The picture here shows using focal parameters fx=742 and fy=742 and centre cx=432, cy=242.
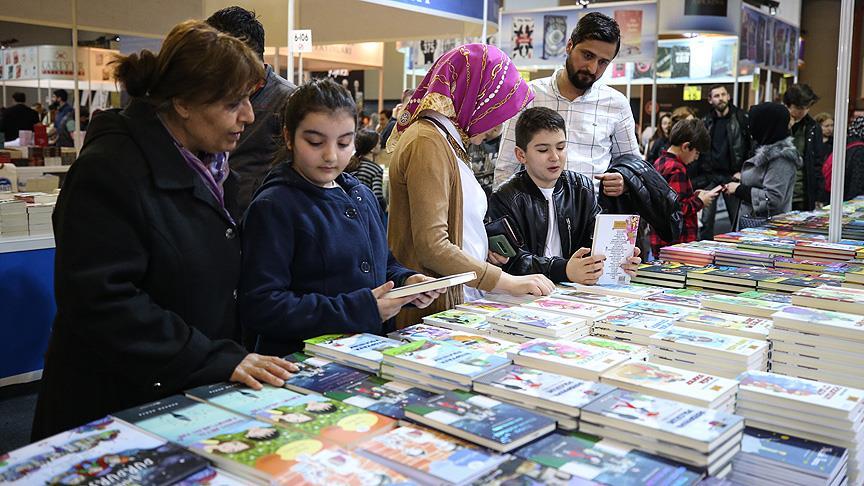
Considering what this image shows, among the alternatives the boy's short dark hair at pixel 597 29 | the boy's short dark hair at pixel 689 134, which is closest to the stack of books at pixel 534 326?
the boy's short dark hair at pixel 597 29

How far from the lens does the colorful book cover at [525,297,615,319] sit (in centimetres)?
199

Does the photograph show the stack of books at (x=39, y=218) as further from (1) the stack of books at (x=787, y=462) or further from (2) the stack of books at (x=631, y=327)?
(1) the stack of books at (x=787, y=462)

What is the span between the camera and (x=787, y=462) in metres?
1.19

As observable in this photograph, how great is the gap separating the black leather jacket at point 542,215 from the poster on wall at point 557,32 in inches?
224

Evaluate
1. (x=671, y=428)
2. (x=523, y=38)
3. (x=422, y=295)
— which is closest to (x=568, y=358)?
(x=671, y=428)

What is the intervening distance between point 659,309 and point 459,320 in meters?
0.58

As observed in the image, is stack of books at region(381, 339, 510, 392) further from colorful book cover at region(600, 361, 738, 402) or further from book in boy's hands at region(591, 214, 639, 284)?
book in boy's hands at region(591, 214, 639, 284)

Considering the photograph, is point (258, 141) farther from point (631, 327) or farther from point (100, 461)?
point (100, 461)

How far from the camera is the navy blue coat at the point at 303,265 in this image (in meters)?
1.70

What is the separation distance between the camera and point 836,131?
343 centimetres

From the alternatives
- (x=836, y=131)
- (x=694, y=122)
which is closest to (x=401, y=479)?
(x=836, y=131)

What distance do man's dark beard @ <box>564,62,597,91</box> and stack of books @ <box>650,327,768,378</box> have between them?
189 centimetres

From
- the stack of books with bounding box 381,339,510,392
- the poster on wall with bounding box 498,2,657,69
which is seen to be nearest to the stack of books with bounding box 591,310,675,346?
the stack of books with bounding box 381,339,510,392

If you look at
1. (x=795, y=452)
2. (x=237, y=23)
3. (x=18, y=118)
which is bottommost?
(x=795, y=452)
